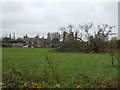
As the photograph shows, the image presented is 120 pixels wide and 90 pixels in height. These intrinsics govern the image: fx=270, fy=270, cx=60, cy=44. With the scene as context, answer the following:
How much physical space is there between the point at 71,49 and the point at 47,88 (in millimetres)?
53000

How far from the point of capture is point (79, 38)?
6512cm

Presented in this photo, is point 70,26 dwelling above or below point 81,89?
above

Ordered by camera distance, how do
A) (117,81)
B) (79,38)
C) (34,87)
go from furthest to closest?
1. (79,38)
2. (117,81)
3. (34,87)

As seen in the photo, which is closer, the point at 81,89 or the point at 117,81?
the point at 81,89

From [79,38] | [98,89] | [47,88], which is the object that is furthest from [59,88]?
[79,38]

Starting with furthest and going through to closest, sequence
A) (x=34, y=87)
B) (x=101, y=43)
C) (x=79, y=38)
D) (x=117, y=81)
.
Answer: (x=79, y=38)
(x=101, y=43)
(x=117, y=81)
(x=34, y=87)

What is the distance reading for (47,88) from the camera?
6105mm

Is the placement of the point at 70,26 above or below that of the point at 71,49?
above

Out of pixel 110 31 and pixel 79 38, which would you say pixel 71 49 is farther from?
pixel 110 31

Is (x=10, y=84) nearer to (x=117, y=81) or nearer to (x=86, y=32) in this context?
(x=117, y=81)

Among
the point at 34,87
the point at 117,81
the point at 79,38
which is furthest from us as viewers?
the point at 79,38

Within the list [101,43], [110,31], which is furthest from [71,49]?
[110,31]

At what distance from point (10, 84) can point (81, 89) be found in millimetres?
1996

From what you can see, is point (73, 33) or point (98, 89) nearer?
point (98, 89)
